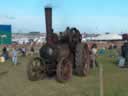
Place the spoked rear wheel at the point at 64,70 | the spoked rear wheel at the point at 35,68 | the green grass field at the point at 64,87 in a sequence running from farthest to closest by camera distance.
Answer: the spoked rear wheel at the point at 35,68
the spoked rear wheel at the point at 64,70
the green grass field at the point at 64,87

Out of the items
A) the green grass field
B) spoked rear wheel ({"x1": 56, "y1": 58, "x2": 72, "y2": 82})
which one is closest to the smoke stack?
spoked rear wheel ({"x1": 56, "y1": 58, "x2": 72, "y2": 82})

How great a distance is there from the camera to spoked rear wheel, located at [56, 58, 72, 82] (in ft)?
53.9

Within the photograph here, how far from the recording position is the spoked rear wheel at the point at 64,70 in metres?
16.4

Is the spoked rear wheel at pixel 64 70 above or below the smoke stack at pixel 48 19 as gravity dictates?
below

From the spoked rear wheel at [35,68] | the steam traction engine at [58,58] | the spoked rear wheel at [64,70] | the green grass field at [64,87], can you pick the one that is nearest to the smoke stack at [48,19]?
the steam traction engine at [58,58]

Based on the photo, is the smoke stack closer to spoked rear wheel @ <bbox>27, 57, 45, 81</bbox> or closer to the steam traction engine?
the steam traction engine

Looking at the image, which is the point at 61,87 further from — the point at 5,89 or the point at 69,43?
the point at 69,43

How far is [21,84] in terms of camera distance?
16.0m

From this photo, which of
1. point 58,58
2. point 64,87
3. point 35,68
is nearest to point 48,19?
point 58,58

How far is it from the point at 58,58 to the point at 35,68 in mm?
1204

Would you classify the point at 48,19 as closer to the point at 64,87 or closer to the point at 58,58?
the point at 58,58

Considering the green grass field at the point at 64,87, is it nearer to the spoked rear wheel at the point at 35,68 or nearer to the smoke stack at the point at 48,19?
the spoked rear wheel at the point at 35,68

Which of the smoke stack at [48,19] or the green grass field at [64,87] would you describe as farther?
the smoke stack at [48,19]

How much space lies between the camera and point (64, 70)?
16.9 metres
